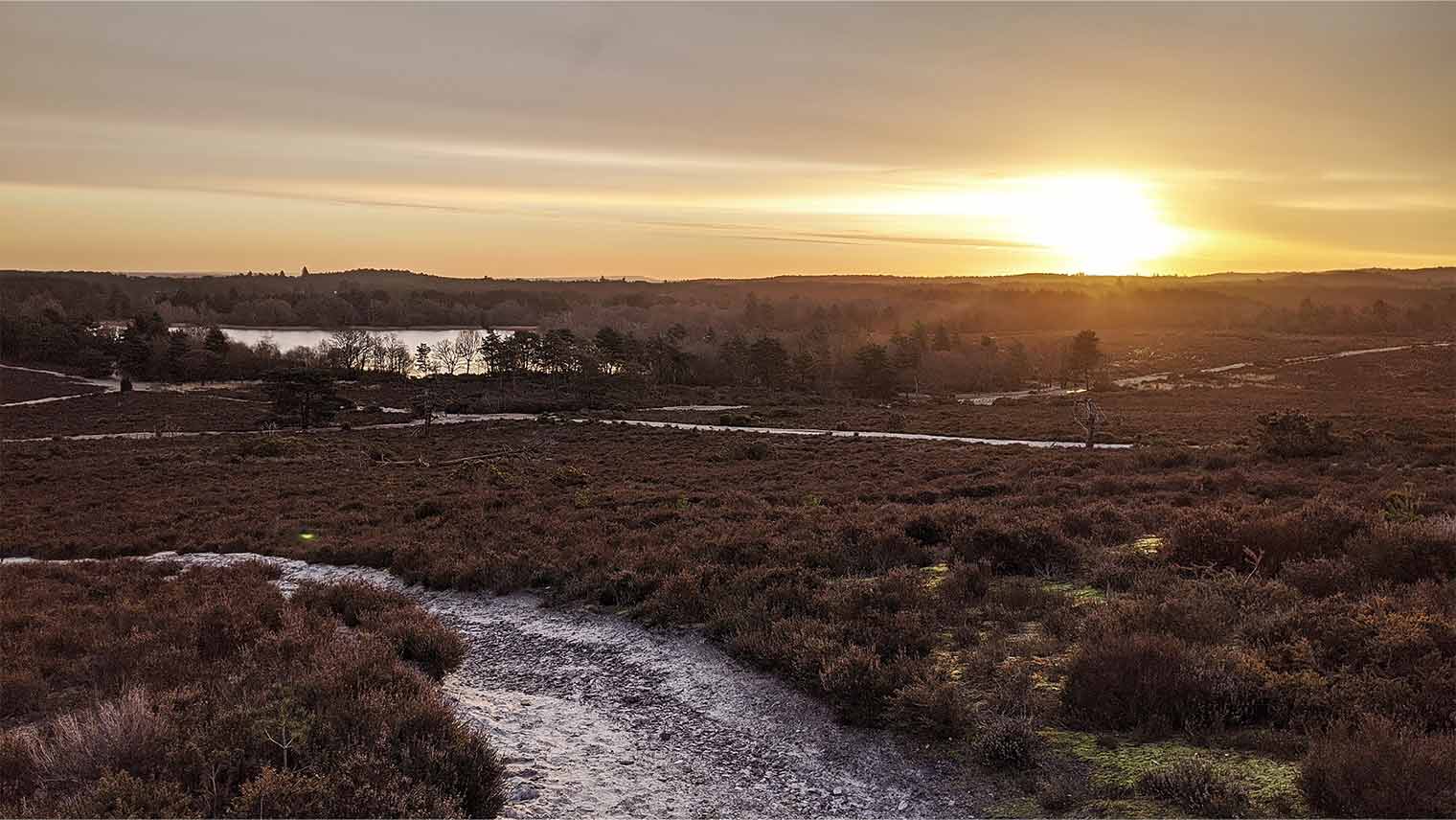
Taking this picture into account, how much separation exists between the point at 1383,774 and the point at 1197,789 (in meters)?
1.01

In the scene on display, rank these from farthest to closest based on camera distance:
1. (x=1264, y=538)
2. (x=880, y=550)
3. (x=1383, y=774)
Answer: (x=880, y=550) < (x=1264, y=538) < (x=1383, y=774)

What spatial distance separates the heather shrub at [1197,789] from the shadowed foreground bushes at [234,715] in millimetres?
4824

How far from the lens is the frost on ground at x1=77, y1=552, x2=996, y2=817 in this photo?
579 centimetres

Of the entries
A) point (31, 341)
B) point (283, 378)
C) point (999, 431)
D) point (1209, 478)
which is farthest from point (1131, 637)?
point (31, 341)

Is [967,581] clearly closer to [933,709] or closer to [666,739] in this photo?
[933,709]

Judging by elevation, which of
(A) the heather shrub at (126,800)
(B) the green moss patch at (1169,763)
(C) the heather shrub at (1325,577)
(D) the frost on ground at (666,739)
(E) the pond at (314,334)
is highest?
(E) the pond at (314,334)

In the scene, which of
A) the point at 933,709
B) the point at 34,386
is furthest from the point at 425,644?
the point at 34,386

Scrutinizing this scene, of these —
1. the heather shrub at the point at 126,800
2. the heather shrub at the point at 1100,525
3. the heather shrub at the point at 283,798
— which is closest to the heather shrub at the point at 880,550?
the heather shrub at the point at 1100,525

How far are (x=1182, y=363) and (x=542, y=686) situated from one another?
13366 centimetres

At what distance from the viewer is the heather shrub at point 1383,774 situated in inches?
169

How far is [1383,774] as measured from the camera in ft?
14.6

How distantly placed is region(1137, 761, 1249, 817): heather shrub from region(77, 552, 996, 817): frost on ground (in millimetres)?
1128

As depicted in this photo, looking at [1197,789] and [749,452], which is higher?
[1197,789]

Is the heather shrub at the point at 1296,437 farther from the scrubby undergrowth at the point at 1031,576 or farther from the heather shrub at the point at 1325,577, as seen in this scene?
the heather shrub at the point at 1325,577
